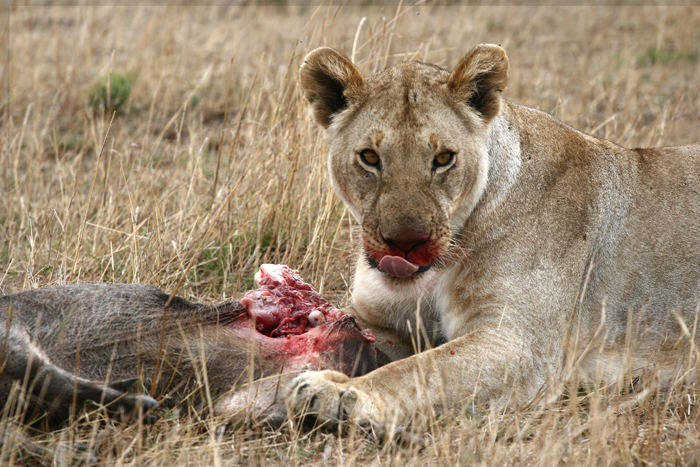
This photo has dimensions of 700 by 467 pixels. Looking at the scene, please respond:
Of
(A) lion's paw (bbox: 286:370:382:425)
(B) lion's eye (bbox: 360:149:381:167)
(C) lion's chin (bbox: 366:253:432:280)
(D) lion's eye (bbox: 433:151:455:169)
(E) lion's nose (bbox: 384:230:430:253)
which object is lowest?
(A) lion's paw (bbox: 286:370:382:425)

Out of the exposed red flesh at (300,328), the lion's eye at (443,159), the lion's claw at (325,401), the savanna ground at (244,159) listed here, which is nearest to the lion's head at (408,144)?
the lion's eye at (443,159)

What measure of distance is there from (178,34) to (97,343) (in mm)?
6429

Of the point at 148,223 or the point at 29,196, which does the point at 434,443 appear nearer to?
the point at 148,223

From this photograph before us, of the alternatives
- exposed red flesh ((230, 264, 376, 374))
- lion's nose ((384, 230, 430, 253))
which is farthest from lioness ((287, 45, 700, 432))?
exposed red flesh ((230, 264, 376, 374))

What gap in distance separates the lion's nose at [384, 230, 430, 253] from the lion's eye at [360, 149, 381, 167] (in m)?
0.32

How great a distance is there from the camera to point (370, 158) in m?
3.34

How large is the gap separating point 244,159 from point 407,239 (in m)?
1.90

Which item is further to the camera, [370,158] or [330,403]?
[370,158]

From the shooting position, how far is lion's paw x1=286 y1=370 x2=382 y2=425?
→ 285 centimetres

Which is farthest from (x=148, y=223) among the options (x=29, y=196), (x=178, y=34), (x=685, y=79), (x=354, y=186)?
(x=685, y=79)

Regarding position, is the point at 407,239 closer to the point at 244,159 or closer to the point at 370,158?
the point at 370,158

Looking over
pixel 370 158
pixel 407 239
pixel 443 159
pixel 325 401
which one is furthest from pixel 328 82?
pixel 325 401

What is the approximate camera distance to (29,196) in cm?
524

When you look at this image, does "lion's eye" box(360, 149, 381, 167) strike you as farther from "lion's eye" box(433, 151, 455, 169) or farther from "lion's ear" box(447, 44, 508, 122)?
"lion's ear" box(447, 44, 508, 122)
